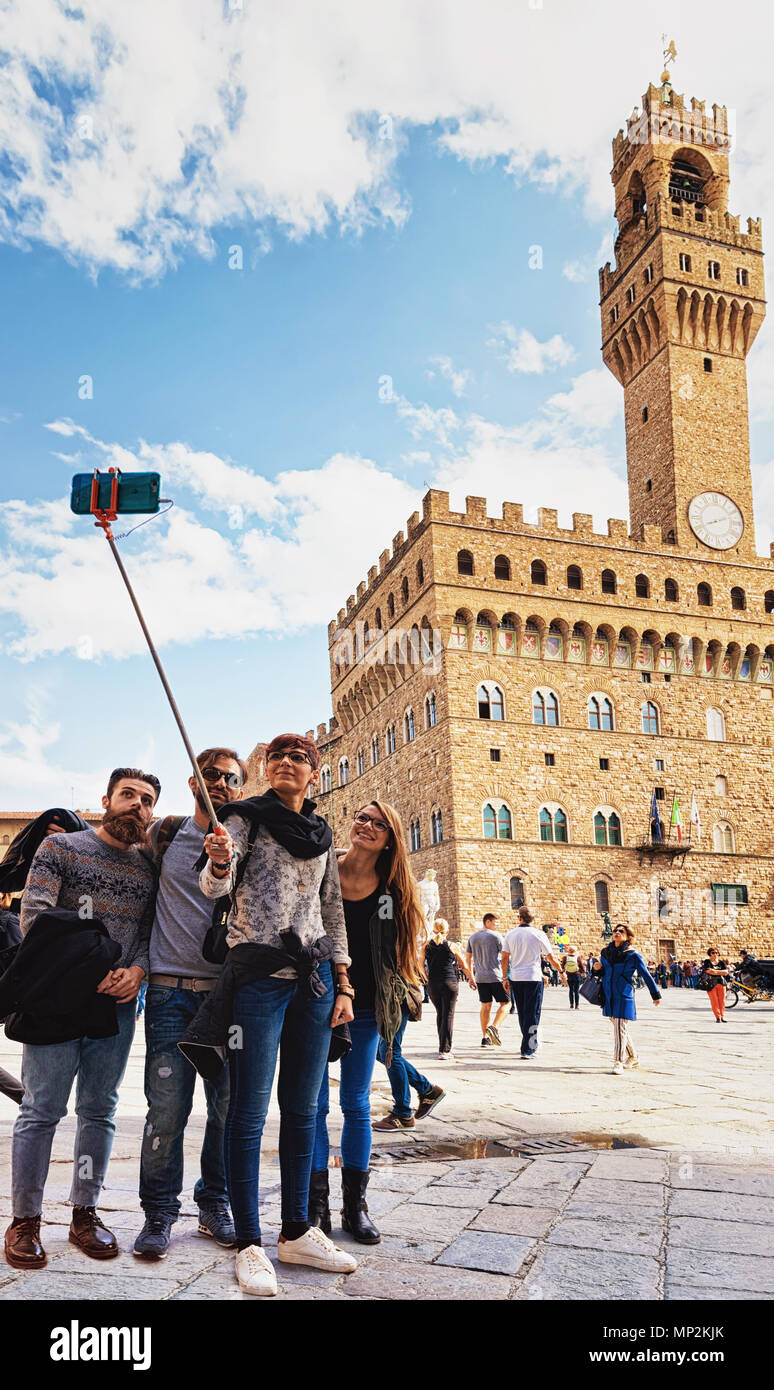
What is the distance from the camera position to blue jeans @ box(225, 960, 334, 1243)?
9.74 ft

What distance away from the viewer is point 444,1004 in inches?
356

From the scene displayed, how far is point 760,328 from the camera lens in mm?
33875

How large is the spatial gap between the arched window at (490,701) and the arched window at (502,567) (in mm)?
3250

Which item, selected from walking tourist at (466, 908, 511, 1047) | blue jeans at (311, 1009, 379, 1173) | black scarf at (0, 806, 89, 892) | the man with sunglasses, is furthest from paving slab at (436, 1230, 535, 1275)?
walking tourist at (466, 908, 511, 1047)

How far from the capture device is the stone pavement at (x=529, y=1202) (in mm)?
2900

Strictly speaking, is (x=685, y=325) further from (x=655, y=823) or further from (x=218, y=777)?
(x=218, y=777)

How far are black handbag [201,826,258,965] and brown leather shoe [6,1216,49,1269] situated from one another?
3.01ft

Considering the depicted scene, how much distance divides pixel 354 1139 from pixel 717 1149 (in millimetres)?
2611

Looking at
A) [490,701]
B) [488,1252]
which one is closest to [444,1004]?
[488,1252]

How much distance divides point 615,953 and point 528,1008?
3.34ft

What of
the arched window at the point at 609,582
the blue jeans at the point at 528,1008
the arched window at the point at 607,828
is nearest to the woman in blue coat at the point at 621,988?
the blue jeans at the point at 528,1008

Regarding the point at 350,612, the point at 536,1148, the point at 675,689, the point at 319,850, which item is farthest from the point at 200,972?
the point at 350,612

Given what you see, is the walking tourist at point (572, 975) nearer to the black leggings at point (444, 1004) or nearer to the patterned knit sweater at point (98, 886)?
the black leggings at point (444, 1004)

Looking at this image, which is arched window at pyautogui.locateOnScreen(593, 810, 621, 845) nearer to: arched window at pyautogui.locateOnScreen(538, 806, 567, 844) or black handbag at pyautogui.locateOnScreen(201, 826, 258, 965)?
arched window at pyautogui.locateOnScreen(538, 806, 567, 844)
